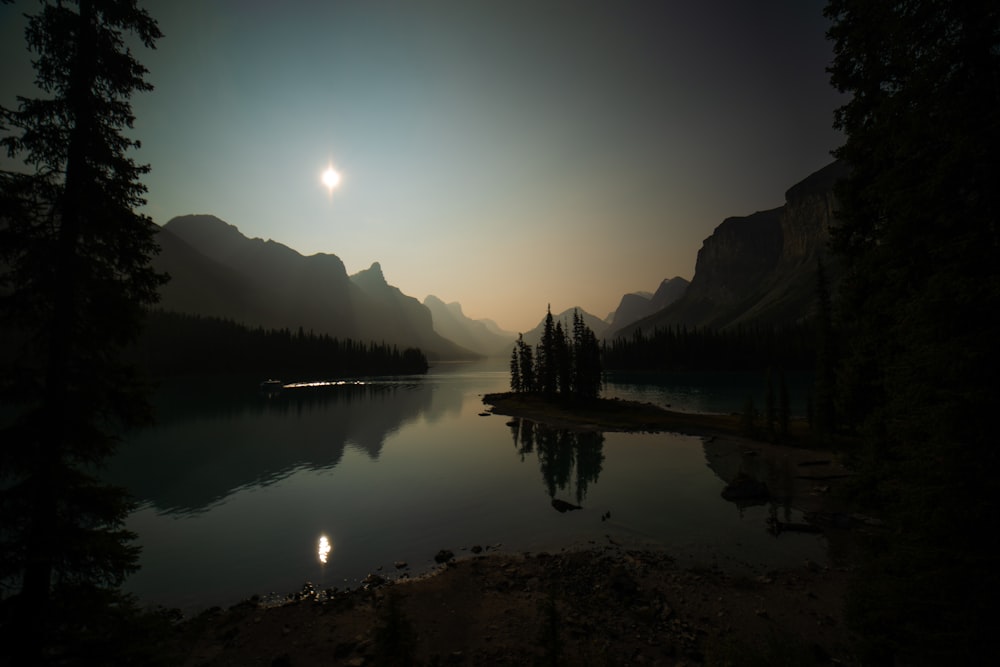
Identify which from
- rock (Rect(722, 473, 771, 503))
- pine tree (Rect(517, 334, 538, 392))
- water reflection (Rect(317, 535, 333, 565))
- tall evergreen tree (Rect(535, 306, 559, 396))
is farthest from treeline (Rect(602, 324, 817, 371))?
water reflection (Rect(317, 535, 333, 565))

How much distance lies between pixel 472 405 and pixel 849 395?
310 feet

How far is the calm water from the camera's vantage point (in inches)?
947

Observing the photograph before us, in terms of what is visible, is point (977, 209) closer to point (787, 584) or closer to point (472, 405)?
point (787, 584)

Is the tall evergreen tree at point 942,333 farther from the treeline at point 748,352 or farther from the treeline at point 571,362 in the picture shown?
the treeline at point 748,352

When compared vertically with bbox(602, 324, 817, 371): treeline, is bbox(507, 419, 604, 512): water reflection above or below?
below

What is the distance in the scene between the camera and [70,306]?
9.22 meters

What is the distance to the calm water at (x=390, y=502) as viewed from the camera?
2406 cm

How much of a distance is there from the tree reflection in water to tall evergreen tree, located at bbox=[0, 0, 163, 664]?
32.0 m

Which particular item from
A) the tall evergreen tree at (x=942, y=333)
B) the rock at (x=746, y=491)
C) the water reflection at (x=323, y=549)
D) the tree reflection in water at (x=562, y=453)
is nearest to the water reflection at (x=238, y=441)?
the water reflection at (x=323, y=549)

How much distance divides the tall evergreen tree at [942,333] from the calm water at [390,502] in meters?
16.6

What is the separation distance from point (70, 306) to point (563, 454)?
48.8 metres

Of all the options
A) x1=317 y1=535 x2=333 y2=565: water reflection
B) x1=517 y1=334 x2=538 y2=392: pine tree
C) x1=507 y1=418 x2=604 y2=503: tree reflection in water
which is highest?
x1=517 y1=334 x2=538 y2=392: pine tree

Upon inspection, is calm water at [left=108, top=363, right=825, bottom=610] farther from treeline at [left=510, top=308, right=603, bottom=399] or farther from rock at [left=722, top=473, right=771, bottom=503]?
treeline at [left=510, top=308, right=603, bottom=399]

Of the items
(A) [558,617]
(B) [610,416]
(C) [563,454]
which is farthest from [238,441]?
(A) [558,617]
